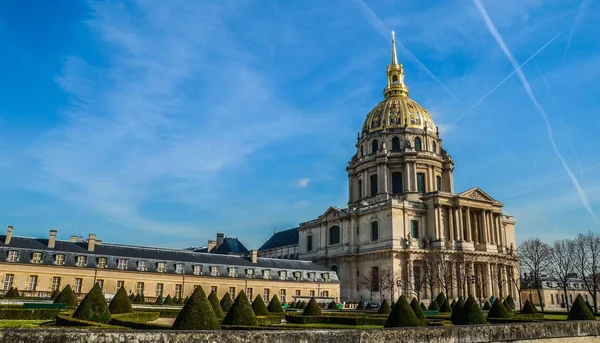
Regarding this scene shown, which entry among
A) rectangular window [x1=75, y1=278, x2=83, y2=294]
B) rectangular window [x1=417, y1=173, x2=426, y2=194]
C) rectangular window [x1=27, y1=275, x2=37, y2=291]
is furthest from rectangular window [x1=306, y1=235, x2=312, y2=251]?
rectangular window [x1=27, y1=275, x2=37, y2=291]

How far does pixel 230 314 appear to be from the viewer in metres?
17.6

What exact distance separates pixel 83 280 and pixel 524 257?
49731 mm

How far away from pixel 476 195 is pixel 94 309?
5499cm

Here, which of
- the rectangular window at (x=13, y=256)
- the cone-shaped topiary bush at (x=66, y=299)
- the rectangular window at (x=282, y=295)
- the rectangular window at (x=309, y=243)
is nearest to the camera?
the cone-shaped topiary bush at (x=66, y=299)

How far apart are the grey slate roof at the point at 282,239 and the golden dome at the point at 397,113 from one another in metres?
22.1

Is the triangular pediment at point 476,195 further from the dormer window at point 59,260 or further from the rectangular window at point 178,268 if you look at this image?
the dormer window at point 59,260

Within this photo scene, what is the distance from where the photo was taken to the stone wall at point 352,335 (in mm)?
6500

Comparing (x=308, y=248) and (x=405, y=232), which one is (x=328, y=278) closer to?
(x=405, y=232)

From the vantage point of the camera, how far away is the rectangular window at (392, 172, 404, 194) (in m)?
69.1

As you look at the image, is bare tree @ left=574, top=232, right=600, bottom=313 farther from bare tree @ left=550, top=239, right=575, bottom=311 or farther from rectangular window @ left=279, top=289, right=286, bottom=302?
rectangular window @ left=279, top=289, right=286, bottom=302

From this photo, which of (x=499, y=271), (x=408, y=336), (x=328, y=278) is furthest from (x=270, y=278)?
(x=408, y=336)

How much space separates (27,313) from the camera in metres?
22.5

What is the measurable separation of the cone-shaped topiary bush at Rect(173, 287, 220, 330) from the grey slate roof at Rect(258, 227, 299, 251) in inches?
2688

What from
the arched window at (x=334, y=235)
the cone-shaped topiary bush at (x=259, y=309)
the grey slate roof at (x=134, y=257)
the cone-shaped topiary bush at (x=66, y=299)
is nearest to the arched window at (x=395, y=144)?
the arched window at (x=334, y=235)
